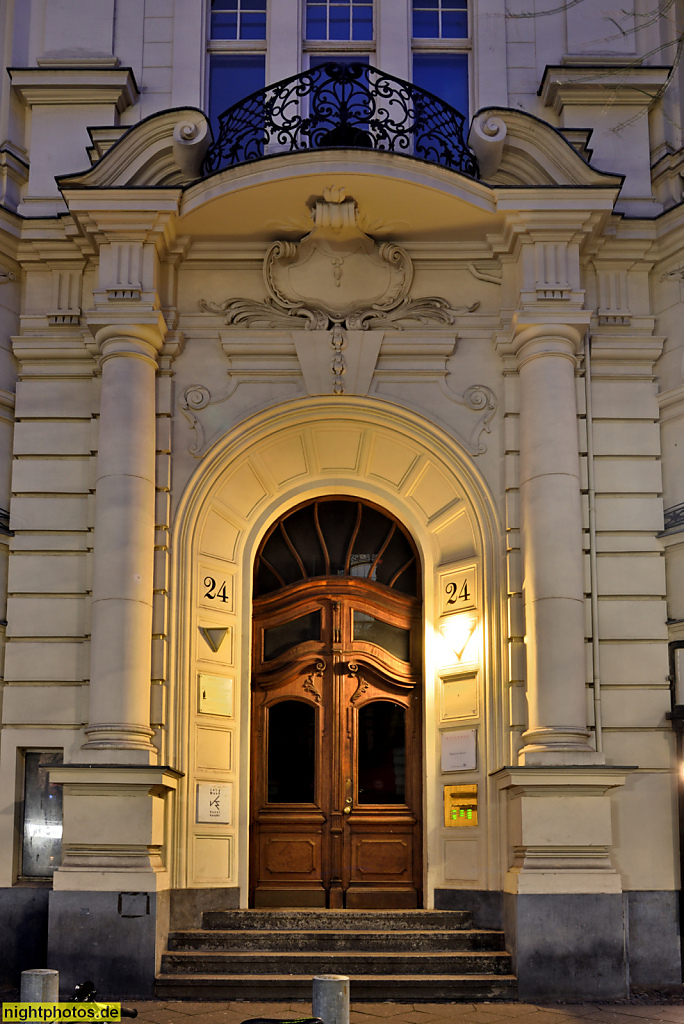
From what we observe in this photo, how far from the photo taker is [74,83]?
42.3ft

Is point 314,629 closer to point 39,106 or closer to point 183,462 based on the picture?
point 183,462

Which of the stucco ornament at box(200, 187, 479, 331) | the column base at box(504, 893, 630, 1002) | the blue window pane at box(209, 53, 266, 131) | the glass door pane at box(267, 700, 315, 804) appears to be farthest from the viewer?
the blue window pane at box(209, 53, 266, 131)

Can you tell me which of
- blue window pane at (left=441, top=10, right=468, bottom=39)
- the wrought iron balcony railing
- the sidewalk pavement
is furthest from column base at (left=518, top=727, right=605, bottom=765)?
blue window pane at (left=441, top=10, right=468, bottom=39)

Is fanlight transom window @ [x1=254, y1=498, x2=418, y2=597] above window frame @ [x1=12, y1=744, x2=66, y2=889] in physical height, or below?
above

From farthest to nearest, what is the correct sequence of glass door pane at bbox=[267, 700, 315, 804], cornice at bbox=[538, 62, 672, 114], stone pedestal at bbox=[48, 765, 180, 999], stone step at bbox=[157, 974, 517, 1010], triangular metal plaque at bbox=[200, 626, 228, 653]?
1. cornice at bbox=[538, 62, 672, 114]
2. glass door pane at bbox=[267, 700, 315, 804]
3. triangular metal plaque at bbox=[200, 626, 228, 653]
4. stone pedestal at bbox=[48, 765, 180, 999]
5. stone step at bbox=[157, 974, 517, 1010]

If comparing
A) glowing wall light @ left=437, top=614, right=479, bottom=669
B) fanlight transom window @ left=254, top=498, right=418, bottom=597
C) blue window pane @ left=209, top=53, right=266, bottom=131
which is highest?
blue window pane @ left=209, top=53, right=266, bottom=131

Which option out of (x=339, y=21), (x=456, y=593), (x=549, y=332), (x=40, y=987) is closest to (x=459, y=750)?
(x=456, y=593)

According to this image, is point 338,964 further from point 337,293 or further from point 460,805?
point 337,293

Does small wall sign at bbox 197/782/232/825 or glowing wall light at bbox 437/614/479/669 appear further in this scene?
glowing wall light at bbox 437/614/479/669

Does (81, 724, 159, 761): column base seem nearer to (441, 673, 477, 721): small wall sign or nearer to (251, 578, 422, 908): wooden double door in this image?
(251, 578, 422, 908): wooden double door

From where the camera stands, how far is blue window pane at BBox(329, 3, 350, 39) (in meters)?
13.6

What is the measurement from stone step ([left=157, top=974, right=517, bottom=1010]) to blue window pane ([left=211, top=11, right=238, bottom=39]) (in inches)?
383

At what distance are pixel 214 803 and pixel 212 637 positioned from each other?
159 centimetres

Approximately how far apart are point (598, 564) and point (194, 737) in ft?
13.8
